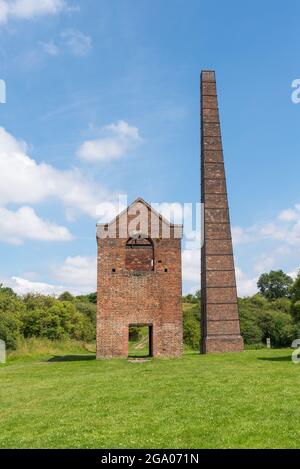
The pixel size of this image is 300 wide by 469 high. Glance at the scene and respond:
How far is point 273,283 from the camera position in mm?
91750

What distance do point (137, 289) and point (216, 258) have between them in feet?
24.2

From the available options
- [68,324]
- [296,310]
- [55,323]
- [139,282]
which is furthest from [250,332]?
[139,282]

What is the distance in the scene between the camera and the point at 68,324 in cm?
4681

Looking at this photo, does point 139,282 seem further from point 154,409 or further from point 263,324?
point 263,324

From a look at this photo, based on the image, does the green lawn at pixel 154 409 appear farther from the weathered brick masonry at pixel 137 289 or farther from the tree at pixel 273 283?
the tree at pixel 273 283

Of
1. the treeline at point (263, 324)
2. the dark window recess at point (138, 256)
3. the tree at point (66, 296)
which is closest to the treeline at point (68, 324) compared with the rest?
the treeline at point (263, 324)

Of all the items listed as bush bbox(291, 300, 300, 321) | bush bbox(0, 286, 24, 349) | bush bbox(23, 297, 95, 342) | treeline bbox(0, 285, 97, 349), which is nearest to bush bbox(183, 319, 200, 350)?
treeline bbox(0, 285, 97, 349)

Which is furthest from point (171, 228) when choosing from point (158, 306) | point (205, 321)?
point (205, 321)

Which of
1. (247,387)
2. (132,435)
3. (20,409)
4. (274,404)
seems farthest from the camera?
(247,387)

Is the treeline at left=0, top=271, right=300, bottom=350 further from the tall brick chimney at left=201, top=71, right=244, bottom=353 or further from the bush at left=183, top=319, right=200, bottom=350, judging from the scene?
the tall brick chimney at left=201, top=71, right=244, bottom=353

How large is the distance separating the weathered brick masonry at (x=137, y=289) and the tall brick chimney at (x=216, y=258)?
571cm

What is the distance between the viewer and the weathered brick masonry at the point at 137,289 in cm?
2027
